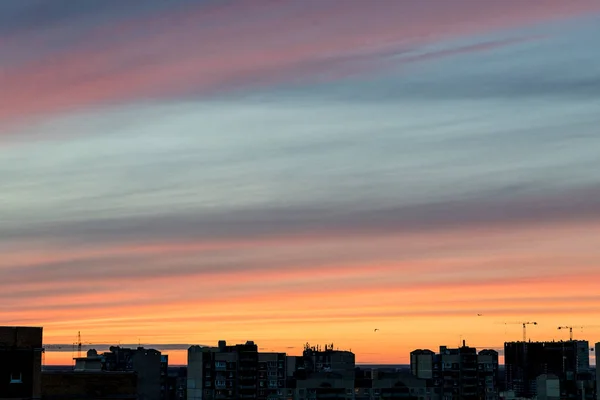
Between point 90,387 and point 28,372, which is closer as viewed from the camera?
point 28,372

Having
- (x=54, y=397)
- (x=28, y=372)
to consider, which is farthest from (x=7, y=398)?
(x=54, y=397)

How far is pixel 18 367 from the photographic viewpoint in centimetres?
12050

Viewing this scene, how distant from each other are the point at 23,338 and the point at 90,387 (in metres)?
13.7

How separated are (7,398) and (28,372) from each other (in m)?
2.91

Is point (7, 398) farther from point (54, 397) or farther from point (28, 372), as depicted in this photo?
point (54, 397)

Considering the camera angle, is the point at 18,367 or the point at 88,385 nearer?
the point at 18,367

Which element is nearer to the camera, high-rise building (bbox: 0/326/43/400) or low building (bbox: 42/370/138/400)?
high-rise building (bbox: 0/326/43/400)

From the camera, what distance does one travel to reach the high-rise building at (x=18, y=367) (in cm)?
11988

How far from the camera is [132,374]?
136625 millimetres

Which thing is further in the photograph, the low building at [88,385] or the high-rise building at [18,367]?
the low building at [88,385]

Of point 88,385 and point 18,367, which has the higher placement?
point 18,367

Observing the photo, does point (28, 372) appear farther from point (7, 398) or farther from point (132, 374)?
point (132, 374)

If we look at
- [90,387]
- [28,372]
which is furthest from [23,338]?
[90,387]

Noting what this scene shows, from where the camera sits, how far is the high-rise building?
120 meters
